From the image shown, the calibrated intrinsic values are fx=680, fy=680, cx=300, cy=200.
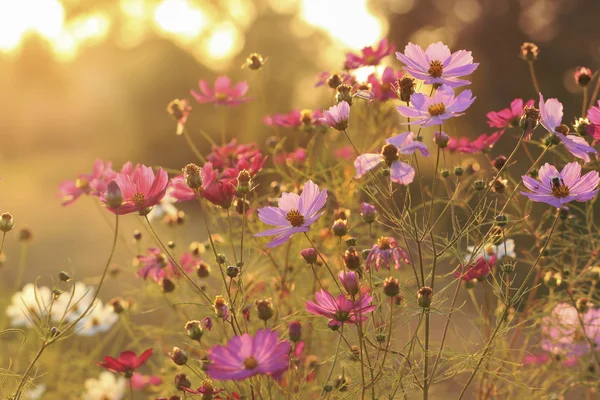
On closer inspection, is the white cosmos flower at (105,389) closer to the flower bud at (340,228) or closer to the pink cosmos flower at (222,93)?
the pink cosmos flower at (222,93)

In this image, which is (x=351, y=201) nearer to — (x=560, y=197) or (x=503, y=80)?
(x=560, y=197)

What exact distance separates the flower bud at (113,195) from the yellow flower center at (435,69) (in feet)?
1.26

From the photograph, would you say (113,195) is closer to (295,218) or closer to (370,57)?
(295,218)

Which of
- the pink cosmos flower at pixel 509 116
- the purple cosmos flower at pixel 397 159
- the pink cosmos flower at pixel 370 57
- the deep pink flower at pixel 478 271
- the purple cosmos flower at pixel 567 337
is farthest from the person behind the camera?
the pink cosmos flower at pixel 370 57

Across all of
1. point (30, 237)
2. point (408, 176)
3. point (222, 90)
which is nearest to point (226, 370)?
point (408, 176)

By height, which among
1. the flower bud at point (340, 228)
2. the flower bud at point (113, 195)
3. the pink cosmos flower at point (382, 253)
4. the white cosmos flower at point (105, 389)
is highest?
the flower bud at point (113, 195)

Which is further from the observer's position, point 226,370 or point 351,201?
point 351,201

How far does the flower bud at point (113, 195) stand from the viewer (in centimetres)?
72

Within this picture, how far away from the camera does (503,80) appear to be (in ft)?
14.5

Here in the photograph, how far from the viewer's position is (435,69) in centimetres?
80

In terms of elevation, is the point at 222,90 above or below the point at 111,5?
below

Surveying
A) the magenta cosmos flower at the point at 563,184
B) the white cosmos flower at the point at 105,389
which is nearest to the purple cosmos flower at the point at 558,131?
the magenta cosmos flower at the point at 563,184

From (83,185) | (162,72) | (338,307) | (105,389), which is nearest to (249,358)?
(338,307)

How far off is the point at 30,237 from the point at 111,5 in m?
8.15
